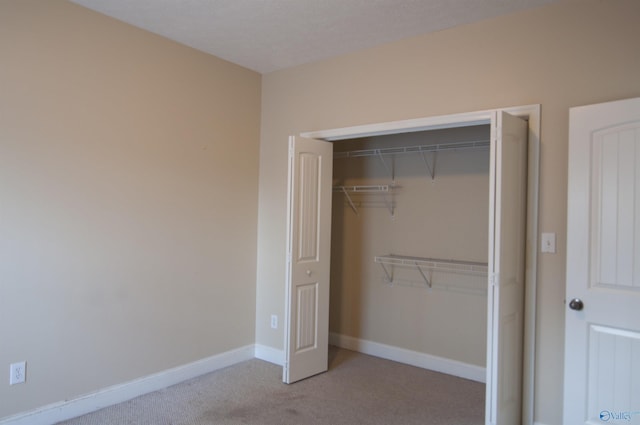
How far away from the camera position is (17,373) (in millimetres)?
2686

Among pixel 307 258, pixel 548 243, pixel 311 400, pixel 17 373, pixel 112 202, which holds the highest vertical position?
pixel 112 202

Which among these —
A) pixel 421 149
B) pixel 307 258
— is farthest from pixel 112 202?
pixel 421 149

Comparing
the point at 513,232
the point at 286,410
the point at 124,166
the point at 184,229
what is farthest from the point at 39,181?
the point at 513,232

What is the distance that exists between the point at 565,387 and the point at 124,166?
323cm

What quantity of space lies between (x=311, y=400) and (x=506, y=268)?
1.75 metres

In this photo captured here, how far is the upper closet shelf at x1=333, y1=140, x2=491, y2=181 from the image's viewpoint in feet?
12.4

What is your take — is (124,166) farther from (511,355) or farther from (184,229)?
(511,355)

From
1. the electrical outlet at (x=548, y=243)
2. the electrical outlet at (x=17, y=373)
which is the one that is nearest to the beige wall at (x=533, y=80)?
the electrical outlet at (x=548, y=243)

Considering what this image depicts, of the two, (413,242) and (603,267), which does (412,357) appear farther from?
(603,267)

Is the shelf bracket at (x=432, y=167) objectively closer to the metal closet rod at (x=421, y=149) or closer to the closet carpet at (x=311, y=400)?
the metal closet rod at (x=421, y=149)

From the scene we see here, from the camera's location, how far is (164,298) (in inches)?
138

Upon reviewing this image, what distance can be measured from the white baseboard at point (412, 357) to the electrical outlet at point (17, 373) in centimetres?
283

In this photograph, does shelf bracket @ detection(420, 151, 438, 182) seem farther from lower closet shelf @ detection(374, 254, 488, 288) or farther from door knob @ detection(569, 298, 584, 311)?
door knob @ detection(569, 298, 584, 311)

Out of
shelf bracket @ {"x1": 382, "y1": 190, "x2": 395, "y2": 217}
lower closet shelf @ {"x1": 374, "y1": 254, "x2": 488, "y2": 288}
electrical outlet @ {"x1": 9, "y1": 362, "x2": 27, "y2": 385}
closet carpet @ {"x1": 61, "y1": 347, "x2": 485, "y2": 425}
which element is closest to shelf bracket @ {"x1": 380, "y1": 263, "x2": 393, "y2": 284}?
lower closet shelf @ {"x1": 374, "y1": 254, "x2": 488, "y2": 288}
